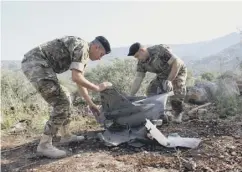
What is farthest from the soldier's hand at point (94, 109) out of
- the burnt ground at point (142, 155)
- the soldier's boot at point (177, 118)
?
the soldier's boot at point (177, 118)

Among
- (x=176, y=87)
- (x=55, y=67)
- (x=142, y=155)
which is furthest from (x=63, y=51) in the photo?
(x=176, y=87)

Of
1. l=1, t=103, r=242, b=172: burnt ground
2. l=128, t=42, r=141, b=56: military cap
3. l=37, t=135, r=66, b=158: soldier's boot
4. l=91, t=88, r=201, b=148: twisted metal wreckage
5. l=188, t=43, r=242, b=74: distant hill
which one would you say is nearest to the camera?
l=1, t=103, r=242, b=172: burnt ground

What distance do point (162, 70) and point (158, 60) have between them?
0.21 metres

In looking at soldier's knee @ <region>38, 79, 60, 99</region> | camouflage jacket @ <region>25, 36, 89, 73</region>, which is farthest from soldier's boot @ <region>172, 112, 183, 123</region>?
soldier's knee @ <region>38, 79, 60, 99</region>

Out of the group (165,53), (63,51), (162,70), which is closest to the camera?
(63,51)

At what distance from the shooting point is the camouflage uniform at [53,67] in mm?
4336

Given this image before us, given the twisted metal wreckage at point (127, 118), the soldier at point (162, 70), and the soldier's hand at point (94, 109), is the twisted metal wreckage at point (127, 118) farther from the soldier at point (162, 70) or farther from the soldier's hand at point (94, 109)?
the soldier at point (162, 70)

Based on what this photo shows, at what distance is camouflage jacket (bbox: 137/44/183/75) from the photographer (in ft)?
19.6

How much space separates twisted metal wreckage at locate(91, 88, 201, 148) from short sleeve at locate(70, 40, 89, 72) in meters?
0.67

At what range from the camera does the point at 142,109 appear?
503 centimetres

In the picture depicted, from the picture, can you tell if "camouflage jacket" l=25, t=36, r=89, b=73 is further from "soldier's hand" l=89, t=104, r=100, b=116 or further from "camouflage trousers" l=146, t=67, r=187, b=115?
"camouflage trousers" l=146, t=67, r=187, b=115

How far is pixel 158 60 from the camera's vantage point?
6023 mm

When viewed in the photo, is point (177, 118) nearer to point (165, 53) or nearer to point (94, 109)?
point (165, 53)

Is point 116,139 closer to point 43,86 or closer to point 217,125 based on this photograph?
point 43,86
